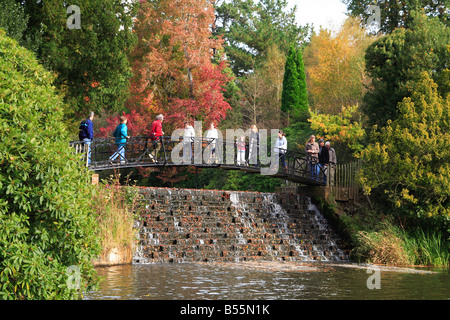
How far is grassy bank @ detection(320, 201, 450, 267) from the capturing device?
17.8 meters

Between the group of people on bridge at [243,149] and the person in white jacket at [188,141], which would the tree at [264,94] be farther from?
the person in white jacket at [188,141]

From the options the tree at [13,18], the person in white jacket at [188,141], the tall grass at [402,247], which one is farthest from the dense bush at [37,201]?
the person in white jacket at [188,141]

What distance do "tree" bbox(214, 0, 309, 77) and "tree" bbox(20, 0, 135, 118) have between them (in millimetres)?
20842

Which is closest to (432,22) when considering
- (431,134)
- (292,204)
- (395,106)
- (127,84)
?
(395,106)

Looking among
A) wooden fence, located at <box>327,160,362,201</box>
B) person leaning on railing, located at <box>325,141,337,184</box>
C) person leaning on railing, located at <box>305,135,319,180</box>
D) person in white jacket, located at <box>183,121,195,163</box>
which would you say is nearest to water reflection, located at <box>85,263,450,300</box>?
person in white jacket, located at <box>183,121,195,163</box>

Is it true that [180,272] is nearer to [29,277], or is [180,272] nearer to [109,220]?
[109,220]

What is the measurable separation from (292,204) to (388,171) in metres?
4.72

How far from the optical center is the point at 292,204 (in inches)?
898

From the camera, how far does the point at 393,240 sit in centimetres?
1805

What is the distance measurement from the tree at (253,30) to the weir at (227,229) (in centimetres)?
2461

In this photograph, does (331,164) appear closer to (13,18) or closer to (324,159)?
(324,159)

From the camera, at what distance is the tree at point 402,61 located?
838 inches

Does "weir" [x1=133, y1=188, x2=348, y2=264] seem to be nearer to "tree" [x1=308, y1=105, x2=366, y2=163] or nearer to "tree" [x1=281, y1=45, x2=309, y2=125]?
"tree" [x1=308, y1=105, x2=366, y2=163]
